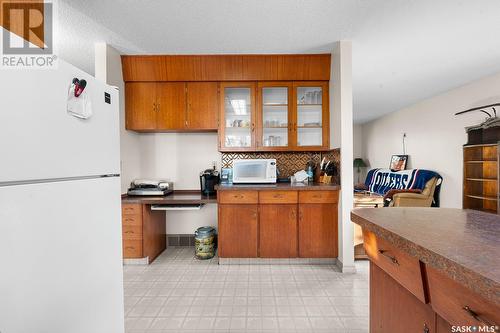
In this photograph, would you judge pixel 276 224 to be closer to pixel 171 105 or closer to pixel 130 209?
pixel 130 209

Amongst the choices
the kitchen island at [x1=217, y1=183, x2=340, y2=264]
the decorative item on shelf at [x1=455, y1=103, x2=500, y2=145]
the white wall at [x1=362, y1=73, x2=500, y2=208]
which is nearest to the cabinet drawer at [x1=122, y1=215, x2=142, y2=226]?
the kitchen island at [x1=217, y1=183, x2=340, y2=264]

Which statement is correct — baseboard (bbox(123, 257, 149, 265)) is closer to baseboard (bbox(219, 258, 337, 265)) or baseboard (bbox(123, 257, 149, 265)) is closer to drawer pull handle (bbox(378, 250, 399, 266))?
baseboard (bbox(219, 258, 337, 265))

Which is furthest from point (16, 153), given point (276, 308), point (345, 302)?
point (345, 302)

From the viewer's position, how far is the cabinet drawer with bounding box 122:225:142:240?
8.53ft

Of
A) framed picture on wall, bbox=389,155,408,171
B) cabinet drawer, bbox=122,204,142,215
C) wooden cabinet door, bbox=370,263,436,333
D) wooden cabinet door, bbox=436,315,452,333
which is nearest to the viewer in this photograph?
wooden cabinet door, bbox=436,315,452,333

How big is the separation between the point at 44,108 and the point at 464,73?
482 centimetres

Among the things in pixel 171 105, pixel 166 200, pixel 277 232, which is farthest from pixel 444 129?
pixel 166 200

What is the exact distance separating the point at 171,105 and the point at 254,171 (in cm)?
137

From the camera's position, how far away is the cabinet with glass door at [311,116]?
9.56 ft

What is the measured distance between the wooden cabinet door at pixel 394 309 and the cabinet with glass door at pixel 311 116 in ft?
6.34

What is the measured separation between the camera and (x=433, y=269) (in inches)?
29.4

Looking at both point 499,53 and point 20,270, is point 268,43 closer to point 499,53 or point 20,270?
point 20,270

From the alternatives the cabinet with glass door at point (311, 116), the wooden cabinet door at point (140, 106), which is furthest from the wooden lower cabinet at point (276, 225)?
the wooden cabinet door at point (140, 106)

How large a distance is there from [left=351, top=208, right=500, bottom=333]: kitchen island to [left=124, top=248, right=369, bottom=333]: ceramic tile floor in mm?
762
